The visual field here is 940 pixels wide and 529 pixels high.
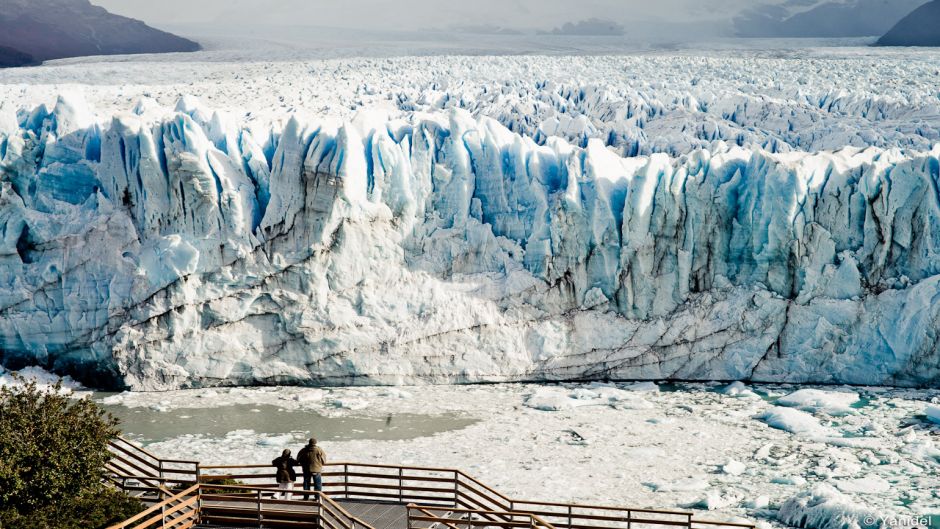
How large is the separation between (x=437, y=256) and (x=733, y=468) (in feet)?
22.6

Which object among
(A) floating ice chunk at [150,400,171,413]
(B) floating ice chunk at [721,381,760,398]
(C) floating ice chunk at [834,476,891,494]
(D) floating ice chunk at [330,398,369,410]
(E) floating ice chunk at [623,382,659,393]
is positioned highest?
(C) floating ice chunk at [834,476,891,494]

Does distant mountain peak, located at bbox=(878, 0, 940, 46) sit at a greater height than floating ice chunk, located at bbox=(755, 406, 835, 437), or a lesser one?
greater

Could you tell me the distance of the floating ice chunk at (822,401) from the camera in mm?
15469

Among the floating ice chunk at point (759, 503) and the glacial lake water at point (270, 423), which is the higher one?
the floating ice chunk at point (759, 503)

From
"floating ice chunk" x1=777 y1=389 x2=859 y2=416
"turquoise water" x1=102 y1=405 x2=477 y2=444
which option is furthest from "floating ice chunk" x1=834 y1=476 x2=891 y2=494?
"turquoise water" x1=102 y1=405 x2=477 y2=444

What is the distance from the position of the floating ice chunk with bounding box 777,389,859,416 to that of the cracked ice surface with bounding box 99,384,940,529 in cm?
8

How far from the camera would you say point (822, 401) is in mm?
15719

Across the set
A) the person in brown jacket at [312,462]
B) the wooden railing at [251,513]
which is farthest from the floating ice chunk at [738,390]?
the wooden railing at [251,513]

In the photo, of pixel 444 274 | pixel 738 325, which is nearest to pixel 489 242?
pixel 444 274

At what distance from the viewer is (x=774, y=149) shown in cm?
2314

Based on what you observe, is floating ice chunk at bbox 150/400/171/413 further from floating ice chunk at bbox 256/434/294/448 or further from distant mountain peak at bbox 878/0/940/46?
distant mountain peak at bbox 878/0/940/46

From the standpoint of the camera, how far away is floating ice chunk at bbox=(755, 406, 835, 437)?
14.3 m

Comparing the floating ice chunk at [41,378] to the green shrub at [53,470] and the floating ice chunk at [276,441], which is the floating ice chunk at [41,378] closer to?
the floating ice chunk at [276,441]

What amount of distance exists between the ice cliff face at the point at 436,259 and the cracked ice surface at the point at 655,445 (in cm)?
67
